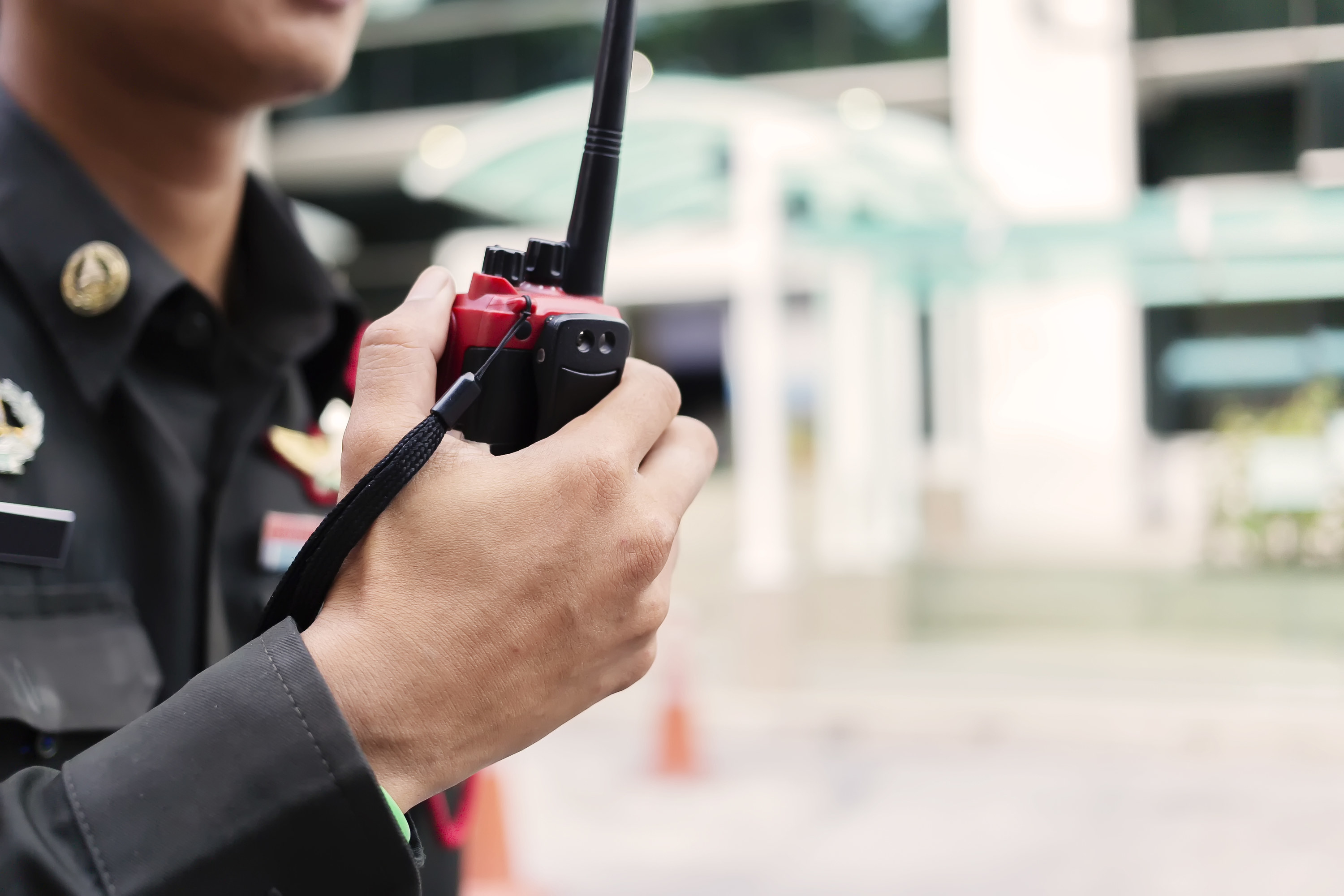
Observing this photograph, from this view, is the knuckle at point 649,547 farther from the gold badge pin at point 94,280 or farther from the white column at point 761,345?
the white column at point 761,345

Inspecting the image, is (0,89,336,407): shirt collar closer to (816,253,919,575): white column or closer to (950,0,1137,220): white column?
(816,253,919,575): white column

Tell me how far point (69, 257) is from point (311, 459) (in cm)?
31

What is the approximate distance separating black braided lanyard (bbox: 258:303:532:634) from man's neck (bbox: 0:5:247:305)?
2.04 ft

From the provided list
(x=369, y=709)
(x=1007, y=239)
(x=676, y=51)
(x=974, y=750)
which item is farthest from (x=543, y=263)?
(x=676, y=51)

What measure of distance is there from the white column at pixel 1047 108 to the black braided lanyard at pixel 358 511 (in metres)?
11.1

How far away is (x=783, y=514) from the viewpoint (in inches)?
261

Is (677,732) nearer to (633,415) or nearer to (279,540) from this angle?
(279,540)

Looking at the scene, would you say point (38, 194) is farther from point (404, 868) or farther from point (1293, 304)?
point (1293, 304)

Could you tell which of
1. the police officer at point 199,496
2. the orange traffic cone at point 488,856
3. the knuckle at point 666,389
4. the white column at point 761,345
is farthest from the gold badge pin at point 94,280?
the white column at point 761,345

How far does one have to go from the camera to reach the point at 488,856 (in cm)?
359

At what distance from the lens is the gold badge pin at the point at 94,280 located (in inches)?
41.9

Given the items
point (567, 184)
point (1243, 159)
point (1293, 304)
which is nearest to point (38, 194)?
point (567, 184)

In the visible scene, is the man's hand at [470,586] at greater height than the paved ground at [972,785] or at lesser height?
greater

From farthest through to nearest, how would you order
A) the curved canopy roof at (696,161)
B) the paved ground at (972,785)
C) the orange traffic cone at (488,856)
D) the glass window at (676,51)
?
the glass window at (676,51) < the curved canopy roof at (696,161) < the paved ground at (972,785) < the orange traffic cone at (488,856)
